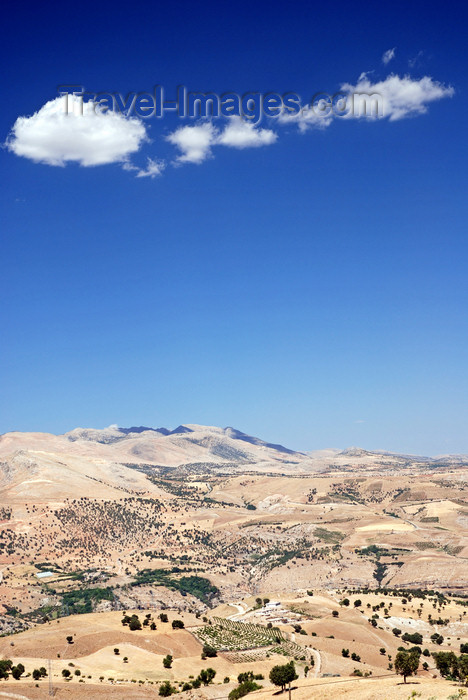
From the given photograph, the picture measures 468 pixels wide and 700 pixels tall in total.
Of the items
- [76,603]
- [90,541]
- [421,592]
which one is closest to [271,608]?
[421,592]

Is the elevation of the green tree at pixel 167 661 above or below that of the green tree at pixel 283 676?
below

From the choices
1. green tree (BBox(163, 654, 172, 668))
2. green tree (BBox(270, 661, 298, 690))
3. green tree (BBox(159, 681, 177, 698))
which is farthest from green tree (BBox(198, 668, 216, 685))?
green tree (BBox(270, 661, 298, 690))

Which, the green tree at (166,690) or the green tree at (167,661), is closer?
the green tree at (166,690)

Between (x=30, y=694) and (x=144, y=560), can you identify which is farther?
(x=144, y=560)

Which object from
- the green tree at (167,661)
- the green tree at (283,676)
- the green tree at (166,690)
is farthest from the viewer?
the green tree at (167,661)

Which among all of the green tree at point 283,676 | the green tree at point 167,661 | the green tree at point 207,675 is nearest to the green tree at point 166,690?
the green tree at point 207,675

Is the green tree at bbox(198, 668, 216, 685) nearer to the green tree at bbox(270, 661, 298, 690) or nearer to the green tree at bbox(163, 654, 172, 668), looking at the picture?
the green tree at bbox(163, 654, 172, 668)

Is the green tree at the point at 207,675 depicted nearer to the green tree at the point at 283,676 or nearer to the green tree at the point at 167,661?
the green tree at the point at 167,661

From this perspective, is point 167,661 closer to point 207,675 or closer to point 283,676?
point 207,675

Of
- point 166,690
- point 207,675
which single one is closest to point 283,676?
point 166,690

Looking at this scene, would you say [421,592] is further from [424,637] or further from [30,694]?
[30,694]

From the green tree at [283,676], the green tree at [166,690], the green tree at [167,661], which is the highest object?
the green tree at [283,676]
